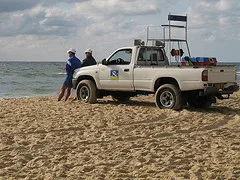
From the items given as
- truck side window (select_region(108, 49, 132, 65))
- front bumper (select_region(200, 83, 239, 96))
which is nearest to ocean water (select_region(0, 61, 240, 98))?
truck side window (select_region(108, 49, 132, 65))

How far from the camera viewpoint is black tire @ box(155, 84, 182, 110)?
10.9m

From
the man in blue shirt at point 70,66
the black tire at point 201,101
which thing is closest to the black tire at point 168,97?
the black tire at point 201,101

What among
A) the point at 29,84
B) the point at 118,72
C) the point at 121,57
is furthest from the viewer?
the point at 29,84

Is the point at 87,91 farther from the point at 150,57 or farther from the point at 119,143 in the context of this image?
the point at 119,143

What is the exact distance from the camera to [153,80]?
11297 mm

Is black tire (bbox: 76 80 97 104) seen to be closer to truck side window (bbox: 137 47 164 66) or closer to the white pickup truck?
the white pickup truck

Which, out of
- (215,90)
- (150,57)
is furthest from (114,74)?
(215,90)

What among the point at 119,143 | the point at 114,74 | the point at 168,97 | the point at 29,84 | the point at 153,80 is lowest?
the point at 119,143

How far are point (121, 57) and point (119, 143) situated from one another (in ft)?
17.2

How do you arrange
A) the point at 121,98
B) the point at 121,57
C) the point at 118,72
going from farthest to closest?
1. the point at 121,98
2. the point at 121,57
3. the point at 118,72

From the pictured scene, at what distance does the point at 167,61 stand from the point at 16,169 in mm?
7759

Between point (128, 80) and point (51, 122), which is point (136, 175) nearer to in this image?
point (51, 122)

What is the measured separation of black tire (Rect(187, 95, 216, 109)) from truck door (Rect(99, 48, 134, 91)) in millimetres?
1671

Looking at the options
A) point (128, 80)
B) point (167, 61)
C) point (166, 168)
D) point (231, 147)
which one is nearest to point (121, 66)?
point (128, 80)
